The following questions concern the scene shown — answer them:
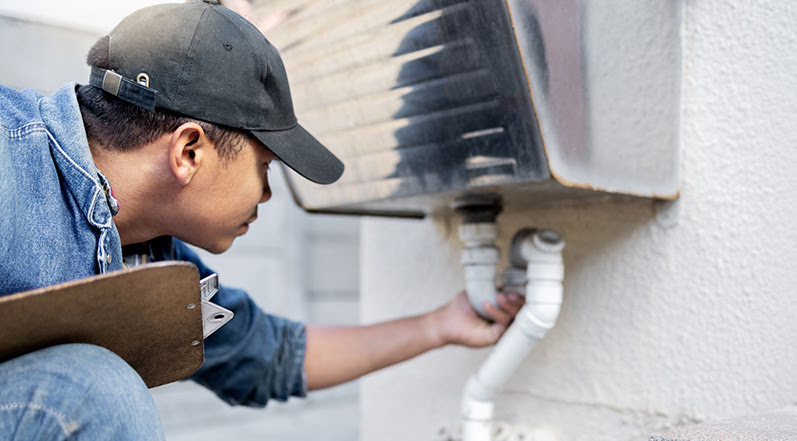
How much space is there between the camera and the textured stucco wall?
3.43ft

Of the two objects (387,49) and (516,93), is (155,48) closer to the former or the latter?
(387,49)

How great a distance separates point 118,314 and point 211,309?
0.65 ft

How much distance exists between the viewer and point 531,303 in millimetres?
1154

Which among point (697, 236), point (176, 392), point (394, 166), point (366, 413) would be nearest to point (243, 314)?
point (394, 166)

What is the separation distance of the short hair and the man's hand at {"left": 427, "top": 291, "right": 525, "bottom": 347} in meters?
0.54

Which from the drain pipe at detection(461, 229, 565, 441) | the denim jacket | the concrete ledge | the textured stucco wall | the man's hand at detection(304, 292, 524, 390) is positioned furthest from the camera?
the man's hand at detection(304, 292, 524, 390)

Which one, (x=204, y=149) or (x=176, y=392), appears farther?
(x=176, y=392)

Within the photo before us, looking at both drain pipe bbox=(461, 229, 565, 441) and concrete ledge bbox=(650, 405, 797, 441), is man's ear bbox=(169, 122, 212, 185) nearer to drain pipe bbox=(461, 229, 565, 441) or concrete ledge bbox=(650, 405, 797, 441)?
drain pipe bbox=(461, 229, 565, 441)

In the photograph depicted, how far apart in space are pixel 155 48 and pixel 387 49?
34 centimetres

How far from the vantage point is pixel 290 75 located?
1.28m

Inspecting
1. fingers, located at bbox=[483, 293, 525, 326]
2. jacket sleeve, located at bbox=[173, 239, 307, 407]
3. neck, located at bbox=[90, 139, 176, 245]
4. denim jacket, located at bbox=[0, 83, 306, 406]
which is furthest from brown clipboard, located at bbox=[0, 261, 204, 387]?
fingers, located at bbox=[483, 293, 525, 326]

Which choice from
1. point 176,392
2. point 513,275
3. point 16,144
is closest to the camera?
point 16,144

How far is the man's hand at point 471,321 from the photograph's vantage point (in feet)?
4.10

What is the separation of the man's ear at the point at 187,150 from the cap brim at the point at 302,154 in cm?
7
